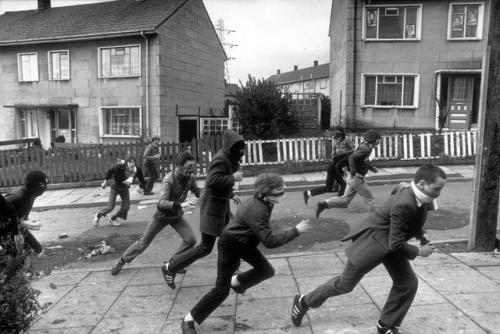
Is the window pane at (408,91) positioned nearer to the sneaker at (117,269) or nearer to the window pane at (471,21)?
the window pane at (471,21)

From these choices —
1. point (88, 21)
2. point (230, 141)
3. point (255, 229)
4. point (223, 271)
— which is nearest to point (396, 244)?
point (255, 229)

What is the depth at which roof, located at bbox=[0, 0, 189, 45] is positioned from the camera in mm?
19922

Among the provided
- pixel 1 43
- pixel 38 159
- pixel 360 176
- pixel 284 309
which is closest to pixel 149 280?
→ pixel 284 309

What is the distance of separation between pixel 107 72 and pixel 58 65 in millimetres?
2926

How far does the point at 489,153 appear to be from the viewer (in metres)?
5.71

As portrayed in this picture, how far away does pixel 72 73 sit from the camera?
21.1 meters

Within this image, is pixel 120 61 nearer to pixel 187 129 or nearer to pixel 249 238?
pixel 187 129

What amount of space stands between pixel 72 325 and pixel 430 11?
59.2 ft

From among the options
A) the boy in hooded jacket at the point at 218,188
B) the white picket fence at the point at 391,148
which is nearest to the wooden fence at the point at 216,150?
the white picket fence at the point at 391,148

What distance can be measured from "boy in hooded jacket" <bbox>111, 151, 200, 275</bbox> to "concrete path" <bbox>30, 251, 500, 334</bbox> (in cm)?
45

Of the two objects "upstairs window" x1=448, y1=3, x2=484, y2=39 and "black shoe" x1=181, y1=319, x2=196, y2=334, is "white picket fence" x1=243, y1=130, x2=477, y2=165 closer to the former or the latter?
"upstairs window" x1=448, y1=3, x2=484, y2=39

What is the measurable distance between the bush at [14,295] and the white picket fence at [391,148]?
11561mm

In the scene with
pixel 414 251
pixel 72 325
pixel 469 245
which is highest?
pixel 414 251

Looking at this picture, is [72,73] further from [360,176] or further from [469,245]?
[469,245]
